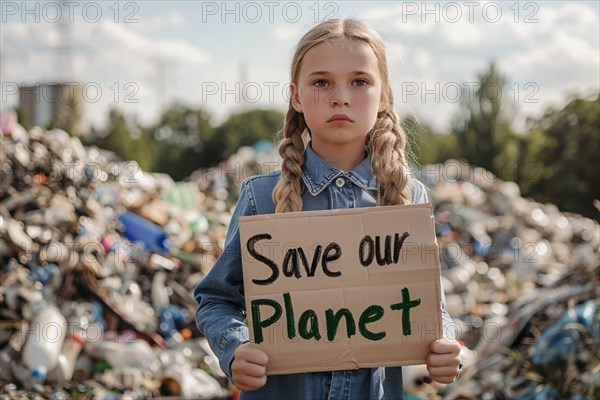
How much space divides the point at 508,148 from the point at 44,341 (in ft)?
86.6

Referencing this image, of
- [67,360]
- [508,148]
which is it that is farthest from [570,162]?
[67,360]

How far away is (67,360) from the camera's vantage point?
5.37m

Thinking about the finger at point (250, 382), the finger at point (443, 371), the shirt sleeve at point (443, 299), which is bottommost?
the finger at point (250, 382)

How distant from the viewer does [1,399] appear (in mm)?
4883

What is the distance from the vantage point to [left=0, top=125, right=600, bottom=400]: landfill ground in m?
5.03

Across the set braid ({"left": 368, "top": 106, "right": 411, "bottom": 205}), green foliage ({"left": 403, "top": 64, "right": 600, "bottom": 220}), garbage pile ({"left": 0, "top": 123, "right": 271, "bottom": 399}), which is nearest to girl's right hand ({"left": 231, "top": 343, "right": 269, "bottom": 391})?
braid ({"left": 368, "top": 106, "right": 411, "bottom": 205})

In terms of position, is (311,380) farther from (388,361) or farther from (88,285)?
(88,285)

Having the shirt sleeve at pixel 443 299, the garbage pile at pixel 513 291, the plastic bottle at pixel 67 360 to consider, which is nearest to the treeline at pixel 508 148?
the garbage pile at pixel 513 291

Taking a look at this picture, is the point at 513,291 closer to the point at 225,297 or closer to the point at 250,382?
the point at 225,297

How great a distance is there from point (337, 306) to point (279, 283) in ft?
0.41

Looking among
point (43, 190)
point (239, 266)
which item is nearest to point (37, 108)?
point (43, 190)

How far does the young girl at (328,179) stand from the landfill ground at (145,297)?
2.95m

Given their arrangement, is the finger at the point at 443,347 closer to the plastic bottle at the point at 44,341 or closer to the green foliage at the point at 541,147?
the plastic bottle at the point at 44,341

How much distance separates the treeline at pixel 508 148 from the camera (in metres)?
24.1
